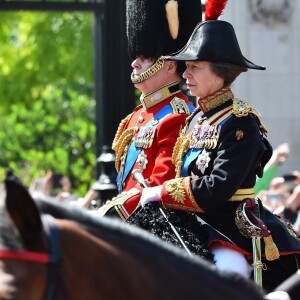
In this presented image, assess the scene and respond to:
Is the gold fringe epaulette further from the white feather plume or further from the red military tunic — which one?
the white feather plume

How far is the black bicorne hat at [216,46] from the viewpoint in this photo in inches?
198

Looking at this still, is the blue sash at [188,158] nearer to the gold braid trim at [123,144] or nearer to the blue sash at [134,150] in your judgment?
the blue sash at [134,150]

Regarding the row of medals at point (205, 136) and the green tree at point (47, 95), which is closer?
the row of medals at point (205, 136)

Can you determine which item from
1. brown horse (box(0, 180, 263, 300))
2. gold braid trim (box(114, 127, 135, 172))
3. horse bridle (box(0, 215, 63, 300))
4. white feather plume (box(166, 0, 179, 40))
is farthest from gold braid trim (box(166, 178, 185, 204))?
horse bridle (box(0, 215, 63, 300))

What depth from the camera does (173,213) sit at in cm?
509

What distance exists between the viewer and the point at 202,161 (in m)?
5.02

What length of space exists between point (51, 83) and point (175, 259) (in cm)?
1931

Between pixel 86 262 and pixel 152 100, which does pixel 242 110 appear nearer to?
pixel 152 100

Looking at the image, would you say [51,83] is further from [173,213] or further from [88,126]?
[173,213]

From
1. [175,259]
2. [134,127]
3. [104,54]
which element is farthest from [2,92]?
[175,259]

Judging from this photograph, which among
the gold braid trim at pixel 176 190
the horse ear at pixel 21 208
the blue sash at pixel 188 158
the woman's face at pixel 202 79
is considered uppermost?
the horse ear at pixel 21 208

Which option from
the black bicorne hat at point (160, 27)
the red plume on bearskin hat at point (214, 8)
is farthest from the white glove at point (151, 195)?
the black bicorne hat at point (160, 27)

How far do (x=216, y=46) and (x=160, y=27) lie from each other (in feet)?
3.34

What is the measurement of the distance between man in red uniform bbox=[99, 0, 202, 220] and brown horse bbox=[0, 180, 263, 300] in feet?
7.41
